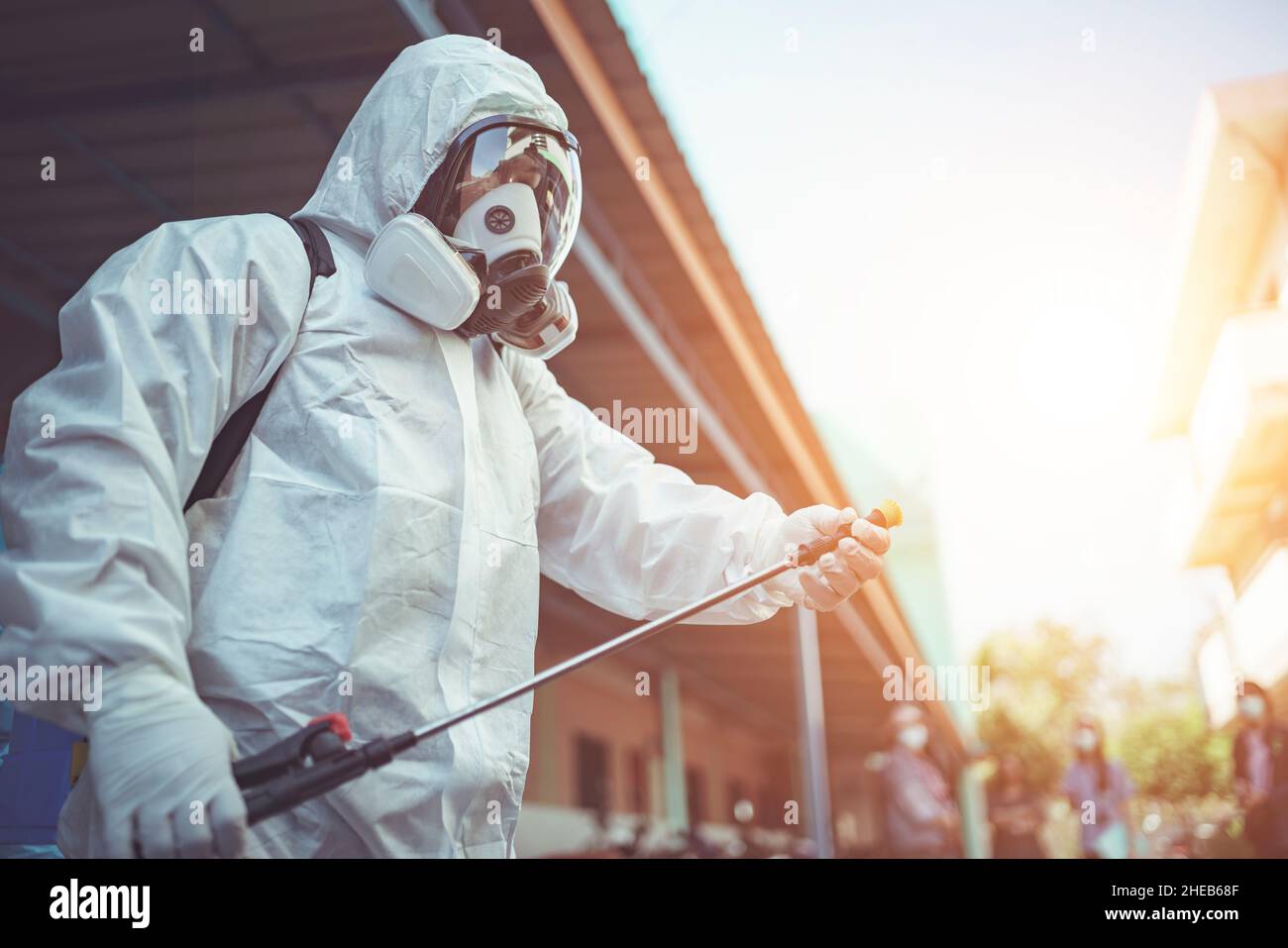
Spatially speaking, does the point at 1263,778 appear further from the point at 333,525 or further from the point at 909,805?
the point at 909,805

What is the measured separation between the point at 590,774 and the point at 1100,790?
4227 mm

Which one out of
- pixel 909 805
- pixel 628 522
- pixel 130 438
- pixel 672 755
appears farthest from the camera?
pixel 672 755

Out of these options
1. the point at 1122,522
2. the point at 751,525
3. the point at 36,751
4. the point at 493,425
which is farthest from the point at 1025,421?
the point at 36,751

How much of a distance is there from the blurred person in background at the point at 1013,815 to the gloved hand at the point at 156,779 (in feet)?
19.7

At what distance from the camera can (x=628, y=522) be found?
6.43 ft

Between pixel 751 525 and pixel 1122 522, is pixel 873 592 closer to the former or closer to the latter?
pixel 1122 522

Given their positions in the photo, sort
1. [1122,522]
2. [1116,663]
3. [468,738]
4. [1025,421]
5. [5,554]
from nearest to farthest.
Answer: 1. [5,554]
2. [468,738]
3. [1122,522]
4. [1025,421]
5. [1116,663]

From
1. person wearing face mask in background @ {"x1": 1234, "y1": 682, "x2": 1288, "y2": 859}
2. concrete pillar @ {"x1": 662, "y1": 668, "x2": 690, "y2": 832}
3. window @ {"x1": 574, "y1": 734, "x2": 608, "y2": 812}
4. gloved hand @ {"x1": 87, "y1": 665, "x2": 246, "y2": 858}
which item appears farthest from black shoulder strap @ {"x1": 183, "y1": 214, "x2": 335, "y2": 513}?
concrete pillar @ {"x1": 662, "y1": 668, "x2": 690, "y2": 832}

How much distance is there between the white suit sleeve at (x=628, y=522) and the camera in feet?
6.23

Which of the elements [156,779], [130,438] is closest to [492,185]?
[130,438]
